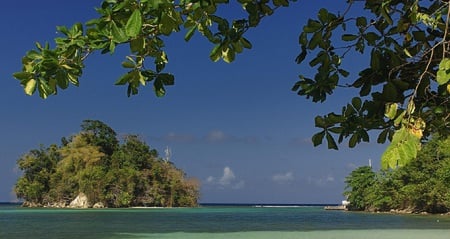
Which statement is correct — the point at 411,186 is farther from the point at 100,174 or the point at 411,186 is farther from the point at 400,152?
the point at 400,152

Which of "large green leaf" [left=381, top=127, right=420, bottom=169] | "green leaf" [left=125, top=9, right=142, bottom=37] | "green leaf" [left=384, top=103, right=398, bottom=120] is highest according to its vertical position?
"green leaf" [left=125, top=9, right=142, bottom=37]

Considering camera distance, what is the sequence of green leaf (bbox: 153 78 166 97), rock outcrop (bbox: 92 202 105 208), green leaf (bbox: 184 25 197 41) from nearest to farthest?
green leaf (bbox: 184 25 197 41) < green leaf (bbox: 153 78 166 97) < rock outcrop (bbox: 92 202 105 208)

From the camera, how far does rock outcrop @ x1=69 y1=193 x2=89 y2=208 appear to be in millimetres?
49281

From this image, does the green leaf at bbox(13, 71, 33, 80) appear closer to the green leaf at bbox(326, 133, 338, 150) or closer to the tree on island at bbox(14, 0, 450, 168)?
the tree on island at bbox(14, 0, 450, 168)

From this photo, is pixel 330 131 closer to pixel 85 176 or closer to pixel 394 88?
pixel 394 88

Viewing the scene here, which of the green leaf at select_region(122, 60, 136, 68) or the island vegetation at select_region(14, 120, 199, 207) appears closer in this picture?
the green leaf at select_region(122, 60, 136, 68)

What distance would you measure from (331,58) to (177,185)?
181 feet

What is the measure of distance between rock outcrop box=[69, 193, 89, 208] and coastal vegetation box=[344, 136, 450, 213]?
2481cm

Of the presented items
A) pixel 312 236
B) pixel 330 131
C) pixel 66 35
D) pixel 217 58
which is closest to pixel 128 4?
pixel 66 35

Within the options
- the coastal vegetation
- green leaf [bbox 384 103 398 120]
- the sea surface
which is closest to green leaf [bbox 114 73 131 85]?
green leaf [bbox 384 103 398 120]

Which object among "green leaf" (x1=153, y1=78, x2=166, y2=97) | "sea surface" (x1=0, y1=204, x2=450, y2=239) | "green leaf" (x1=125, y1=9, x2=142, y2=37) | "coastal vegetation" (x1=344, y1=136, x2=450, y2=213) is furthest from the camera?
"coastal vegetation" (x1=344, y1=136, x2=450, y2=213)

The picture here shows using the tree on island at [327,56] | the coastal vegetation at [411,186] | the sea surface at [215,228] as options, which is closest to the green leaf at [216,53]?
the tree on island at [327,56]

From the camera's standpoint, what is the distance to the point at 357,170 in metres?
50.0

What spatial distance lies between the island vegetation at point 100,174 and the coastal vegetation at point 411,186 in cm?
1860
